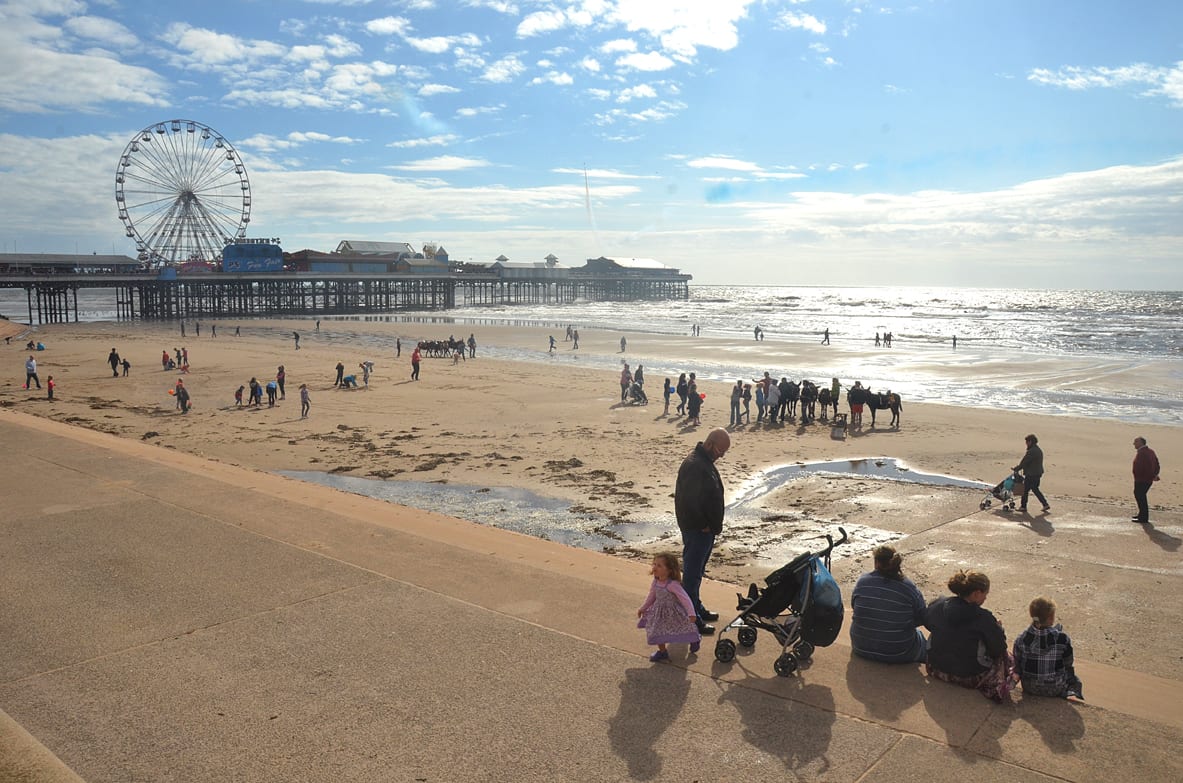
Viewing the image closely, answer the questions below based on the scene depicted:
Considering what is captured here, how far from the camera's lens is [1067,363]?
132 feet

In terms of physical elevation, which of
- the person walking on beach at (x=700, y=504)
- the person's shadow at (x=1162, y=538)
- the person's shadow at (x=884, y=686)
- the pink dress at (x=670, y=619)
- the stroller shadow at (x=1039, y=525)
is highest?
the person walking on beach at (x=700, y=504)

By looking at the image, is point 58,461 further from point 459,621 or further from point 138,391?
point 138,391

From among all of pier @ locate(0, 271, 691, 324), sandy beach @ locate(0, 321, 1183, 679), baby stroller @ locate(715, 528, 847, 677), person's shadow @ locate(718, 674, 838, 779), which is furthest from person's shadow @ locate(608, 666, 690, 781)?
pier @ locate(0, 271, 691, 324)

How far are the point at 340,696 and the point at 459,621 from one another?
1.26 meters

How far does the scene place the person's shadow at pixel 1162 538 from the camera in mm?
9820

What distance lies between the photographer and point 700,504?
18.8 ft

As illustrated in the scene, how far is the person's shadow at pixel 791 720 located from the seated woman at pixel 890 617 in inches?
22.5

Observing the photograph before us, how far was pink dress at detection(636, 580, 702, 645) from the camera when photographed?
17.2 feet

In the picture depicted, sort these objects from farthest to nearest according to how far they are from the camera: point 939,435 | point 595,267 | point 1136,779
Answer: point 595,267 → point 939,435 → point 1136,779

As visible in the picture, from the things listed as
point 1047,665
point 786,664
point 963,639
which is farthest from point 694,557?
point 1047,665

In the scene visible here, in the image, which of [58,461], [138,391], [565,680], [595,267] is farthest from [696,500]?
[595,267]

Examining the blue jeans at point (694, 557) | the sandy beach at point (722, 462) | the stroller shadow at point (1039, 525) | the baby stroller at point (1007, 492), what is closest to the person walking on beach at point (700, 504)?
the blue jeans at point (694, 557)

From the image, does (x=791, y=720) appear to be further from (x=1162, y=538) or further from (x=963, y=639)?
(x=1162, y=538)

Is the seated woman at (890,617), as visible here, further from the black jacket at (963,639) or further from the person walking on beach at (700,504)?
the person walking on beach at (700,504)
